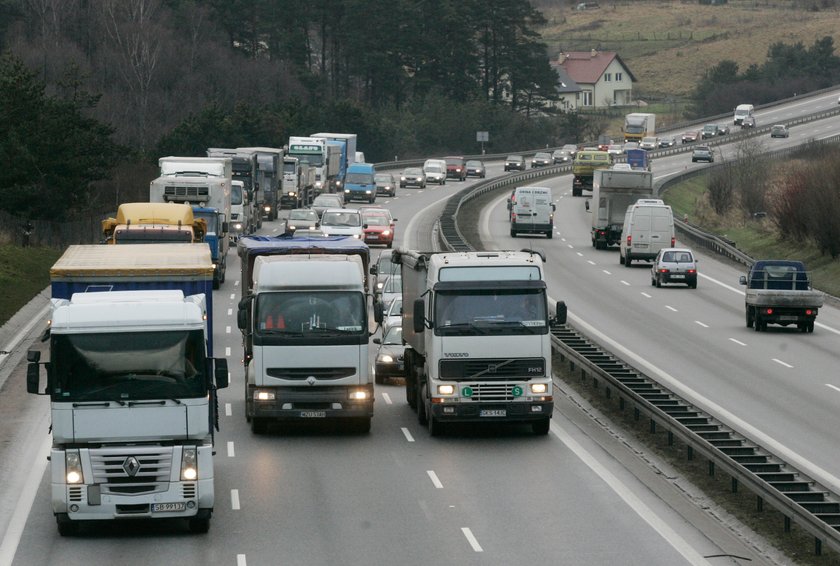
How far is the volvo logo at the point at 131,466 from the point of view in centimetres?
1852

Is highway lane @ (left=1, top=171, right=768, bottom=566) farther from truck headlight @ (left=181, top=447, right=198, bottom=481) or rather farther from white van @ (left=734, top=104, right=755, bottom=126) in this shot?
white van @ (left=734, top=104, right=755, bottom=126)

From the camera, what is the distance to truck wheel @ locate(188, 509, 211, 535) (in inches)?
747

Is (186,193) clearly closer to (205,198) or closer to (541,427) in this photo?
(205,198)

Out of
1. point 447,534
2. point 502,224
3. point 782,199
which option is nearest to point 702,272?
point 782,199

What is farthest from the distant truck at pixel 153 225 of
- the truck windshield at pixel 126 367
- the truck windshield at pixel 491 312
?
the truck windshield at pixel 126 367

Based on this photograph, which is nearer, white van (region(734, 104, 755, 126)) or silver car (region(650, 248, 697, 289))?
silver car (region(650, 248, 697, 289))

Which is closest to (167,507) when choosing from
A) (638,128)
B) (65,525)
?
(65,525)

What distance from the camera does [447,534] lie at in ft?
64.1

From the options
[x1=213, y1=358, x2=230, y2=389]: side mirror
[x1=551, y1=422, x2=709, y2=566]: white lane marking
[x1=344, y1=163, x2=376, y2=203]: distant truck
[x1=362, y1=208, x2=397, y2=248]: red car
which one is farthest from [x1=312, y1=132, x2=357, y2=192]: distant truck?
[x1=213, y1=358, x2=230, y2=389]: side mirror

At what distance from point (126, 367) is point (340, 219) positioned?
4168 centimetres

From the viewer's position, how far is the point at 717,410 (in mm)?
30266

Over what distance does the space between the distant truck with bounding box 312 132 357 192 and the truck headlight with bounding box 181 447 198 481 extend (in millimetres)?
76792

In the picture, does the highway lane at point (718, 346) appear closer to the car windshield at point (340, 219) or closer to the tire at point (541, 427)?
the tire at point (541, 427)

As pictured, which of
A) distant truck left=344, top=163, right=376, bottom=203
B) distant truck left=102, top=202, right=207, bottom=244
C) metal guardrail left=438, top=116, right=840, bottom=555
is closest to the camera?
metal guardrail left=438, top=116, right=840, bottom=555
